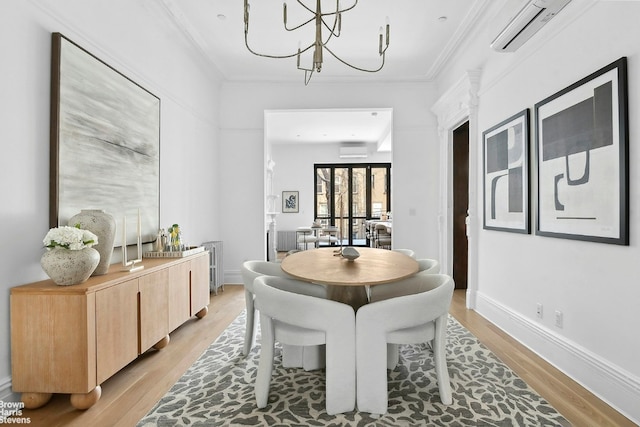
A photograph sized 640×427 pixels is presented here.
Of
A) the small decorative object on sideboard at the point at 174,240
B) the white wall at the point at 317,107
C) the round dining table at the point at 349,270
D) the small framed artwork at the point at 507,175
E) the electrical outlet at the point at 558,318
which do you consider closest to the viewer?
the round dining table at the point at 349,270

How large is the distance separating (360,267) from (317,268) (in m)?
0.30

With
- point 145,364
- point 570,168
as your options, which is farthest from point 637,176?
point 145,364

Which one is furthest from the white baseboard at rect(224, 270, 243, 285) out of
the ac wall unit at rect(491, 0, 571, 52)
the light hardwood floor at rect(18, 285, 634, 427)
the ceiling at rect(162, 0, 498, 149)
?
the ac wall unit at rect(491, 0, 571, 52)

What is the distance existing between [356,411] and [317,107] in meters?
4.17

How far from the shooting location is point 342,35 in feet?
12.7

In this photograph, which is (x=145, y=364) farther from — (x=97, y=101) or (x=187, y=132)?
(x=187, y=132)

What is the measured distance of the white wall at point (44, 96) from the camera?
6.06 feet

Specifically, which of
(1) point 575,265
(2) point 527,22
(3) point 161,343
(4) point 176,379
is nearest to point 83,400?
(4) point 176,379

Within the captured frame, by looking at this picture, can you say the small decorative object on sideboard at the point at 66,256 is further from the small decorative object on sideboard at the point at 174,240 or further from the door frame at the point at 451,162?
the door frame at the point at 451,162

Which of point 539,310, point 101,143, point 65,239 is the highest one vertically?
point 101,143

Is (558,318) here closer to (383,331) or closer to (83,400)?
(383,331)

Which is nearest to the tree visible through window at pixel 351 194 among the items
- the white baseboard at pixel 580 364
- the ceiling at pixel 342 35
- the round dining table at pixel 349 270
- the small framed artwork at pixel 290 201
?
the small framed artwork at pixel 290 201

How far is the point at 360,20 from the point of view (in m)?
3.58

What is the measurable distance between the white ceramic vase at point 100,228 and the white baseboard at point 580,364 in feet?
10.2
